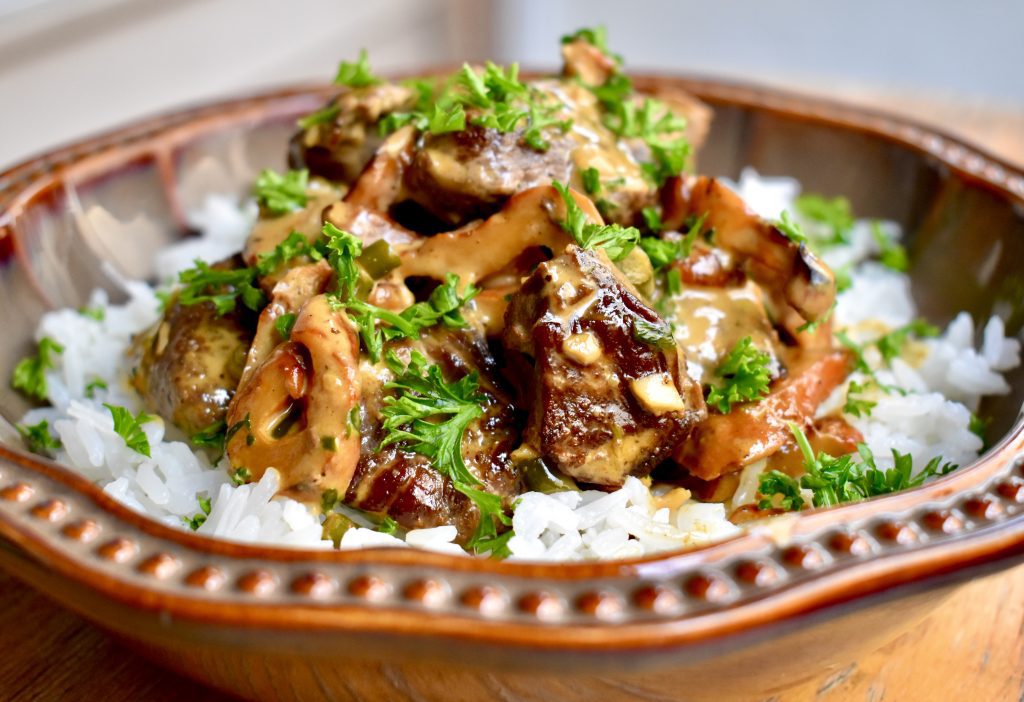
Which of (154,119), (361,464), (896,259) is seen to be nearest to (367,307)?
(361,464)

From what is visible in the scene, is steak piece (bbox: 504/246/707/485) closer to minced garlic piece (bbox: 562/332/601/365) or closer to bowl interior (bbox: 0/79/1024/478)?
minced garlic piece (bbox: 562/332/601/365)

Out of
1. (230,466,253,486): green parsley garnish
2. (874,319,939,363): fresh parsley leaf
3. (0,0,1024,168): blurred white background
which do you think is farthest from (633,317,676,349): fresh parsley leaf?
(0,0,1024,168): blurred white background

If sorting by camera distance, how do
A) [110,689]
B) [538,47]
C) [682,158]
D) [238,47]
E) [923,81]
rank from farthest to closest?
[538,47] < [923,81] < [238,47] < [682,158] < [110,689]

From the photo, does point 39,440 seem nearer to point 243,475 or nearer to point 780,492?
point 243,475

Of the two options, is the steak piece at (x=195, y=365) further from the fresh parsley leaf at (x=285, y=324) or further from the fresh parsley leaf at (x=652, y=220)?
the fresh parsley leaf at (x=652, y=220)

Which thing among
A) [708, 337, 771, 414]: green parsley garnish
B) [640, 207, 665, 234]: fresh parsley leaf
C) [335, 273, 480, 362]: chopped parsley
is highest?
[640, 207, 665, 234]: fresh parsley leaf

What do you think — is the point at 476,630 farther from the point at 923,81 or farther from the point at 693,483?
the point at 923,81

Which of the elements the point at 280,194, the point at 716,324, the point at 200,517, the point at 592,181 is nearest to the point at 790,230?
the point at 716,324
